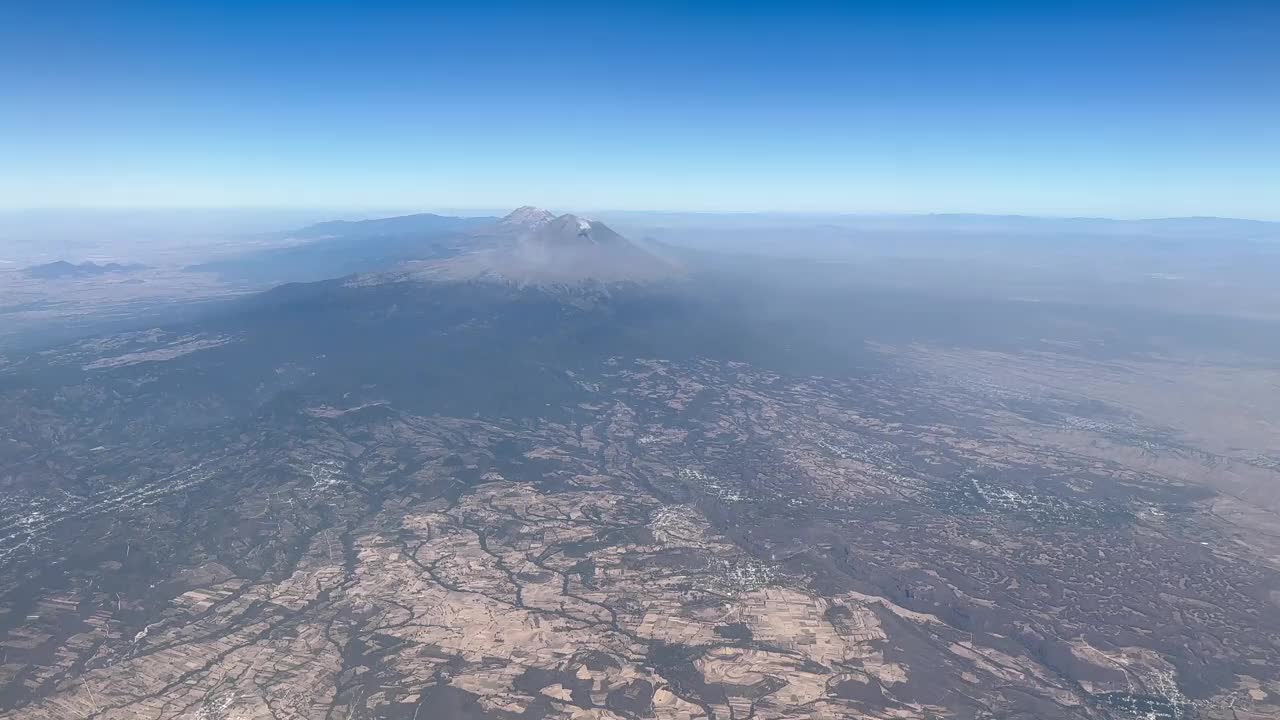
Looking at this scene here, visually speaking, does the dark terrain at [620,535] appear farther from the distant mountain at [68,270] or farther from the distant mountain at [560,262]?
the distant mountain at [68,270]

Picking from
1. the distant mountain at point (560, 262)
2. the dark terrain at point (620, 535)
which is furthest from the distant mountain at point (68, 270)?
the dark terrain at point (620, 535)

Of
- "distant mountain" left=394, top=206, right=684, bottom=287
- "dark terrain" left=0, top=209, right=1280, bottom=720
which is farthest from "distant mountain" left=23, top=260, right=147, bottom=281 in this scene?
"dark terrain" left=0, top=209, right=1280, bottom=720

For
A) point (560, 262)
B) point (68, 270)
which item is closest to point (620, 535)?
point (560, 262)

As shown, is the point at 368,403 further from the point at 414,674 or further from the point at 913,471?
the point at 913,471

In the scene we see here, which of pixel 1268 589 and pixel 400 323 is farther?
pixel 400 323

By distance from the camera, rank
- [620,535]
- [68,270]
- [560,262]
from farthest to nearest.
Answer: [68,270], [560,262], [620,535]

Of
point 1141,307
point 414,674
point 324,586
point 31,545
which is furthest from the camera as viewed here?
point 1141,307

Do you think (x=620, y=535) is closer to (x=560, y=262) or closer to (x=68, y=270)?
(x=560, y=262)

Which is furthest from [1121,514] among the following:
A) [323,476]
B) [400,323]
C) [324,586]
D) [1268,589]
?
[400,323]
